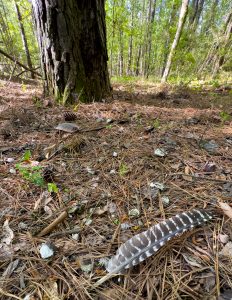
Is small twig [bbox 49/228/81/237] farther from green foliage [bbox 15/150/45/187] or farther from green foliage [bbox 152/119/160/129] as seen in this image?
green foliage [bbox 152/119/160/129]

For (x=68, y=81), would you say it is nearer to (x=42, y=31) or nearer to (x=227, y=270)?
(x=42, y=31)

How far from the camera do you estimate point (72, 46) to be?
8.43 ft

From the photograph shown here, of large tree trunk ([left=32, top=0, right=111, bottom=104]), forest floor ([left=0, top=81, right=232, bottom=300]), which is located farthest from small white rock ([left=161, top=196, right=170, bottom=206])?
large tree trunk ([left=32, top=0, right=111, bottom=104])

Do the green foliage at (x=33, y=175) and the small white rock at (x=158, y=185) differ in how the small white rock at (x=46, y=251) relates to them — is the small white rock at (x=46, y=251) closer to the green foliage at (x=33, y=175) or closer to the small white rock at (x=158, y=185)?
the green foliage at (x=33, y=175)

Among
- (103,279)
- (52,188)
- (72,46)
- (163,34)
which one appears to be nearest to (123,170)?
(52,188)

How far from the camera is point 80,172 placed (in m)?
1.59

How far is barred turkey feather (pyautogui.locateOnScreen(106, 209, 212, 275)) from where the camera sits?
941mm

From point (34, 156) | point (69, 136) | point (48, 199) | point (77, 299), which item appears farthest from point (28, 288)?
point (69, 136)

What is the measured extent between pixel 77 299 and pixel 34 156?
125 centimetres

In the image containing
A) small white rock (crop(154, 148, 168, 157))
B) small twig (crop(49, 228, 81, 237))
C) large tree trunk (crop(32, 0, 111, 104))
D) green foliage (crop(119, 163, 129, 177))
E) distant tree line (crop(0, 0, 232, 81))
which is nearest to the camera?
small twig (crop(49, 228, 81, 237))

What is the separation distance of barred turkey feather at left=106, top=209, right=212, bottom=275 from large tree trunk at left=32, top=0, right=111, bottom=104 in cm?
231

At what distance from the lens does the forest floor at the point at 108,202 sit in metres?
0.90

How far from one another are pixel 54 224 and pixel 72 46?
2.35 metres

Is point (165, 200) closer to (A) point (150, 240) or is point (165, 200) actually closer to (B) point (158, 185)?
(B) point (158, 185)
